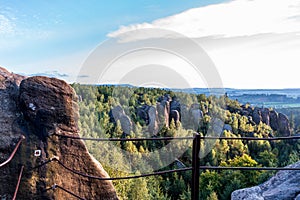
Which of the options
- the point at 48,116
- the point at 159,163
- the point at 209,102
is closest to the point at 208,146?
the point at 159,163


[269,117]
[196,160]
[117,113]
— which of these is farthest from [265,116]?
[196,160]

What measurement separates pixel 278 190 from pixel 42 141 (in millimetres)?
2259

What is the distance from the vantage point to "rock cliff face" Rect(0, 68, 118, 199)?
256 cm

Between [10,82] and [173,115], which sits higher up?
[10,82]

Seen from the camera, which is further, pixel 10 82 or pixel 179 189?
pixel 179 189

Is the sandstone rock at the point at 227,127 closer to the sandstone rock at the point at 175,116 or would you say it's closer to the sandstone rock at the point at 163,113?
the sandstone rock at the point at 175,116

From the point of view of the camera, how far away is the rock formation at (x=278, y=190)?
3.02m

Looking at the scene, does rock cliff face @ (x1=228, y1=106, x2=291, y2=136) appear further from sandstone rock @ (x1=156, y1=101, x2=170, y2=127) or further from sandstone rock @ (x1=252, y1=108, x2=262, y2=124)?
sandstone rock @ (x1=156, y1=101, x2=170, y2=127)

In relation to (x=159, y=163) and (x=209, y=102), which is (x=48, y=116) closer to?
→ (x=159, y=163)

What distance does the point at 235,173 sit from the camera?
16141mm

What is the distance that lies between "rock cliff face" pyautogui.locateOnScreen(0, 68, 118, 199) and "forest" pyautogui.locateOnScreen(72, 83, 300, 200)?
856 centimetres

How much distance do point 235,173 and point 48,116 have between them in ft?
48.7

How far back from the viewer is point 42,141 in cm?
262

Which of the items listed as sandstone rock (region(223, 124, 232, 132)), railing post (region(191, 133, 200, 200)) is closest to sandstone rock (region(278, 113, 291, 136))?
sandstone rock (region(223, 124, 232, 132))
